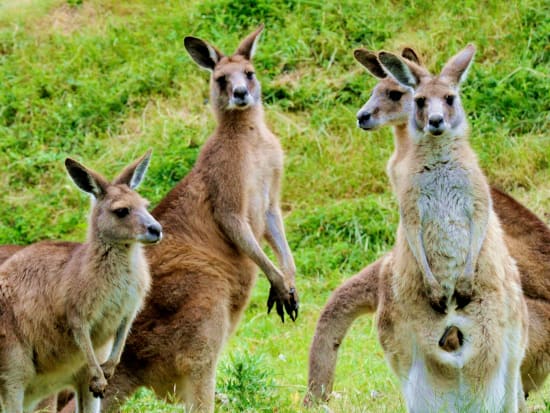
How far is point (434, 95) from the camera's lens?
19.3 feet

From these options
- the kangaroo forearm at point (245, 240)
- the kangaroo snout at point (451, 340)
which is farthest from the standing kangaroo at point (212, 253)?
the kangaroo snout at point (451, 340)

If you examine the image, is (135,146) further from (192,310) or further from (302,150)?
(192,310)

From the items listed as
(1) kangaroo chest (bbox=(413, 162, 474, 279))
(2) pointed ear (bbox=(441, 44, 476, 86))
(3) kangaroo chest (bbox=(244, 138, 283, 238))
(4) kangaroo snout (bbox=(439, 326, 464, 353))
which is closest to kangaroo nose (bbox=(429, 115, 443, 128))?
(1) kangaroo chest (bbox=(413, 162, 474, 279))

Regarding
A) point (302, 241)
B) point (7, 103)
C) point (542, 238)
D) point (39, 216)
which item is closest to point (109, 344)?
point (542, 238)

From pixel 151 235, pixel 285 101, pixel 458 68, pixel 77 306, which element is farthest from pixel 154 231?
pixel 285 101

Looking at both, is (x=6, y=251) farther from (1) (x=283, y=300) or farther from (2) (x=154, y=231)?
(1) (x=283, y=300)

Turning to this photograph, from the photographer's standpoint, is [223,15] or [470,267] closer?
[470,267]

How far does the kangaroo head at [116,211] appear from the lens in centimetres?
596

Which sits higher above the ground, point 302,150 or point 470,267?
point 470,267

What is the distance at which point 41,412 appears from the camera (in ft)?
21.1

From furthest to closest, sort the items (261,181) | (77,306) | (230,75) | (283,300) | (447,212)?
1. (230,75)
2. (261,181)
3. (283,300)
4. (77,306)
5. (447,212)

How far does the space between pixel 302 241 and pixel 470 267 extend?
15.1 feet

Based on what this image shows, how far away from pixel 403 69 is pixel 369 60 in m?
1.44

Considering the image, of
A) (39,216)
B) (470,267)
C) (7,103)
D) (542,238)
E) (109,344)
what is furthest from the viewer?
(7,103)
